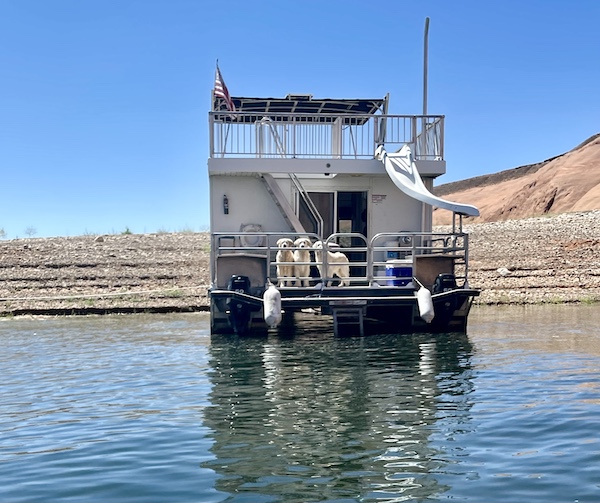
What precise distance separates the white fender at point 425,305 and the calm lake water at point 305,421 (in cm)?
52

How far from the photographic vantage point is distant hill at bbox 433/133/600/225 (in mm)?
56719

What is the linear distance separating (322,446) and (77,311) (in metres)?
15.3

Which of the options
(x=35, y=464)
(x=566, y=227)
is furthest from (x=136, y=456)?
(x=566, y=227)

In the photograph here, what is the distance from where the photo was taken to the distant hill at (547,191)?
56.7 m

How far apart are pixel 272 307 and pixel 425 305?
8.59 feet

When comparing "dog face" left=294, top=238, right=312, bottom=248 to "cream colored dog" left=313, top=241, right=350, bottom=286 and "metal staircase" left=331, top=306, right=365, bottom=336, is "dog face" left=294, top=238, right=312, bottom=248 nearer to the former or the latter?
"cream colored dog" left=313, top=241, right=350, bottom=286

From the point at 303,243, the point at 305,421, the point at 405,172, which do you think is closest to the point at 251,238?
the point at 303,243

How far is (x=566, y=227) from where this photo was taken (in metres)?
31.7

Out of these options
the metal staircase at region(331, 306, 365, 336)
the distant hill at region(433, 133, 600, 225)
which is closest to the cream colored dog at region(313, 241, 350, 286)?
the metal staircase at region(331, 306, 365, 336)

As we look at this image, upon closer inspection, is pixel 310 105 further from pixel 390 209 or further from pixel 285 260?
pixel 285 260

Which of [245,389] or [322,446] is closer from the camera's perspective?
[322,446]

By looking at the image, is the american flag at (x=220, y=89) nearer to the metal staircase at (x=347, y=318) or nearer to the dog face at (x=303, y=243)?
the dog face at (x=303, y=243)

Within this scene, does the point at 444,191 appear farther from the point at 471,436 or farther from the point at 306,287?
the point at 471,436

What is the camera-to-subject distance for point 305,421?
7.41 meters
